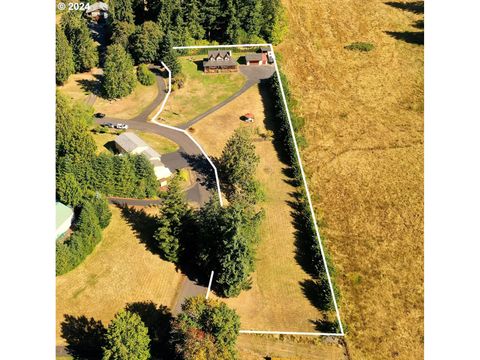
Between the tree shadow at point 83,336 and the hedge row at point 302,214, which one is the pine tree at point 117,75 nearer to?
the hedge row at point 302,214

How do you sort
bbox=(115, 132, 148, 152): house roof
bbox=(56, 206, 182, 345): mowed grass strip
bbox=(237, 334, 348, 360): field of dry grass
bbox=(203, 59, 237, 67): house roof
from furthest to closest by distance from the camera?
bbox=(203, 59, 237, 67): house roof, bbox=(115, 132, 148, 152): house roof, bbox=(56, 206, 182, 345): mowed grass strip, bbox=(237, 334, 348, 360): field of dry grass

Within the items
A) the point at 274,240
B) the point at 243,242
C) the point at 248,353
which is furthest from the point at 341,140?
the point at 248,353

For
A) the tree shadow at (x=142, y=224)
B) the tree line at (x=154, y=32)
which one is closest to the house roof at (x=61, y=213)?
the tree shadow at (x=142, y=224)

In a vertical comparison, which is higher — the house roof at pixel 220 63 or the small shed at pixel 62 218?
the house roof at pixel 220 63

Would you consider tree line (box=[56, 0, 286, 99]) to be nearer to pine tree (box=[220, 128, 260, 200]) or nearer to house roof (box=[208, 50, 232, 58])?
house roof (box=[208, 50, 232, 58])

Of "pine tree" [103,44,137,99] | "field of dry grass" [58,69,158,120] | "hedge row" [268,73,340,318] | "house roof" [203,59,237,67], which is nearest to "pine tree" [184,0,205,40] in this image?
"house roof" [203,59,237,67]

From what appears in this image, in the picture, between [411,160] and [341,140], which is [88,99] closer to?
[341,140]

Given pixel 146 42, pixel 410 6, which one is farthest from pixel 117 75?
pixel 410 6
